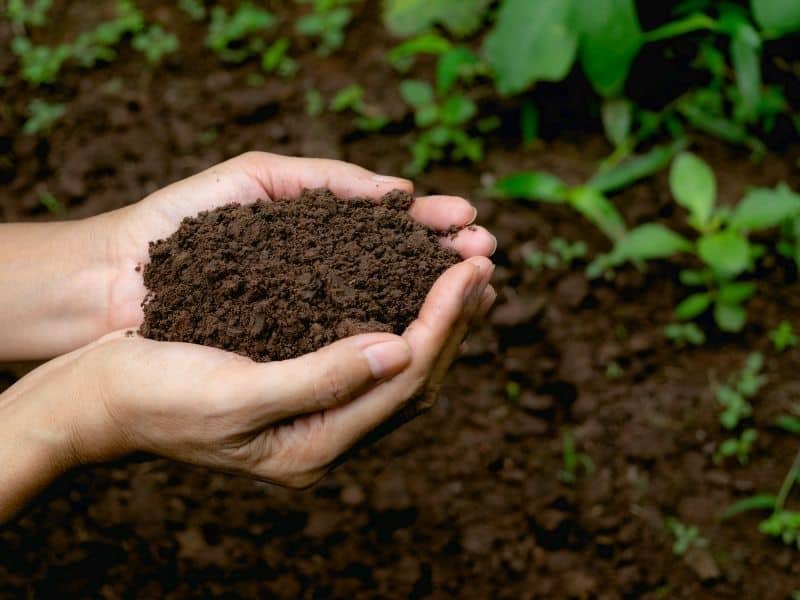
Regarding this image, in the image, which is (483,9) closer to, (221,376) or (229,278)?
(229,278)

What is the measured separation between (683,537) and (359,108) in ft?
6.51

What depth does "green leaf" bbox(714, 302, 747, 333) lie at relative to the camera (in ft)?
8.36

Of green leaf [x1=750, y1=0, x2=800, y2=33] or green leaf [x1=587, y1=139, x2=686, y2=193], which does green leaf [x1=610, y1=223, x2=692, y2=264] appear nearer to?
green leaf [x1=587, y1=139, x2=686, y2=193]

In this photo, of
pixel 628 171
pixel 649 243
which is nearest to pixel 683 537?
pixel 649 243

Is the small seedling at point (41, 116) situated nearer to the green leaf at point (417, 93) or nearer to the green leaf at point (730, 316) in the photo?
the green leaf at point (417, 93)

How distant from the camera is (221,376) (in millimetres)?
1508

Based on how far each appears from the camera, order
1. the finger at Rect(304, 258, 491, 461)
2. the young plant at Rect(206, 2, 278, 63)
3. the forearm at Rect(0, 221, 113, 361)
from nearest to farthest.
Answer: the finger at Rect(304, 258, 491, 461) < the forearm at Rect(0, 221, 113, 361) < the young plant at Rect(206, 2, 278, 63)

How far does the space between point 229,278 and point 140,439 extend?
0.40 m

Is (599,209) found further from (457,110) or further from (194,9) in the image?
(194,9)

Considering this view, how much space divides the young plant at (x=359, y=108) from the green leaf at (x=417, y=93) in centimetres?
13

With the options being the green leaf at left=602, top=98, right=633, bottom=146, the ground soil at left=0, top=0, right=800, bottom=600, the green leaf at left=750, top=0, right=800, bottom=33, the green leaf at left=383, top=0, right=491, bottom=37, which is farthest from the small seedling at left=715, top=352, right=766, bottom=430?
the green leaf at left=383, top=0, right=491, bottom=37

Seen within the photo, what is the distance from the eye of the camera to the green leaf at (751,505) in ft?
7.59

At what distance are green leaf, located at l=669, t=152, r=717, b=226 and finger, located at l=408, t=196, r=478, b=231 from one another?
105 cm

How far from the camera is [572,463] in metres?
2.46
